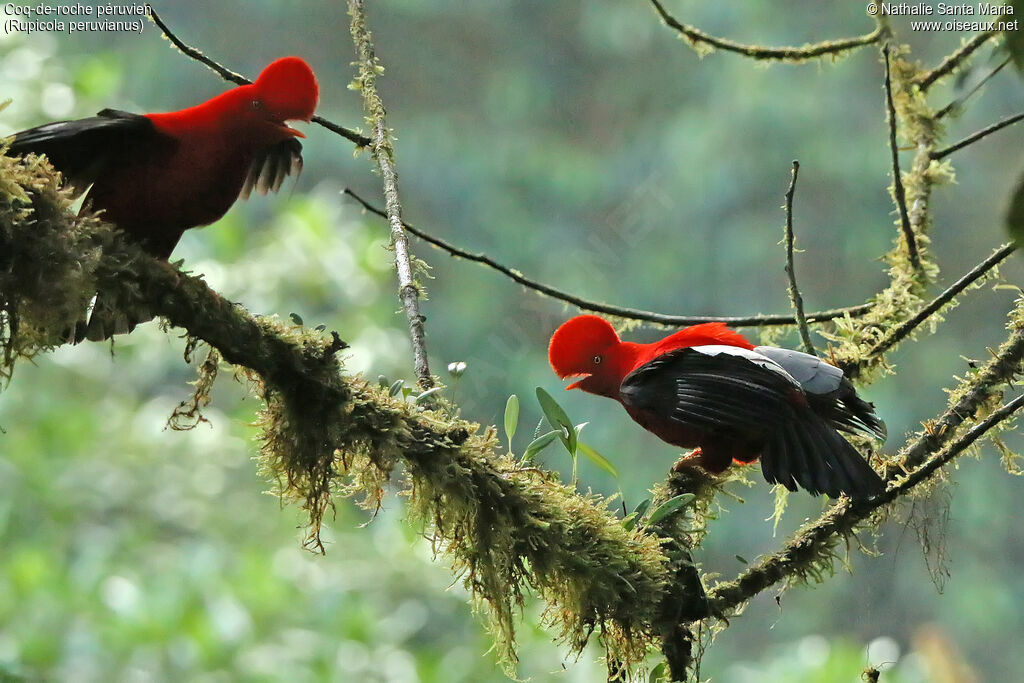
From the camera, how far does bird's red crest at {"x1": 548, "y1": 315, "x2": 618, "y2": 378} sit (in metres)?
1.65

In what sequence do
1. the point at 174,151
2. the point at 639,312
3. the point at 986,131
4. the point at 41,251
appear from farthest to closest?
the point at 639,312 → the point at 986,131 → the point at 174,151 → the point at 41,251

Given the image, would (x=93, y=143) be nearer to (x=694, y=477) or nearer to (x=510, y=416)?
(x=510, y=416)

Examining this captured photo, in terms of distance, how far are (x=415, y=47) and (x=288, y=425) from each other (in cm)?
564

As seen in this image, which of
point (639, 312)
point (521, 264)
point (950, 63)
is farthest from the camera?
point (521, 264)

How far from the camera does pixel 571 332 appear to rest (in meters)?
1.65

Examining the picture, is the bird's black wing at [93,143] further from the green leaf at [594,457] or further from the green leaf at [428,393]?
the green leaf at [594,457]

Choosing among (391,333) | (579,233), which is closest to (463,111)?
(579,233)

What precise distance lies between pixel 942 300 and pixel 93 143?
4.14 ft

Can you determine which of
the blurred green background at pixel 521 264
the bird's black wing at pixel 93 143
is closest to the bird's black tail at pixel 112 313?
the bird's black wing at pixel 93 143

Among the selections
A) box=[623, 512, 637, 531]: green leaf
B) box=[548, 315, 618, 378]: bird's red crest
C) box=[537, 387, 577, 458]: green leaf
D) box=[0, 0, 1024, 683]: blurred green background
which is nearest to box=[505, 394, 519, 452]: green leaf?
box=[537, 387, 577, 458]: green leaf

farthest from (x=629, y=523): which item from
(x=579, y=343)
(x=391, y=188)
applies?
(x=391, y=188)

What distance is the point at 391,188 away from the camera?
1521 mm

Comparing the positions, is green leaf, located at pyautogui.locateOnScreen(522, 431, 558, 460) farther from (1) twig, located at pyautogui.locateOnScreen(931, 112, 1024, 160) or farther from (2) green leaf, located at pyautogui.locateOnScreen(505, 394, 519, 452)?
(1) twig, located at pyautogui.locateOnScreen(931, 112, 1024, 160)

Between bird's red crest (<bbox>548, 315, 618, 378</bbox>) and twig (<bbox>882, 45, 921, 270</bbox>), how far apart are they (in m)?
0.57
